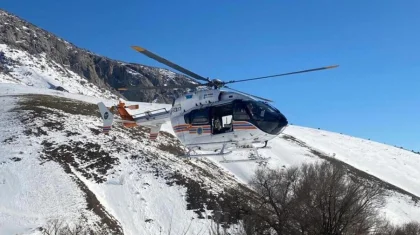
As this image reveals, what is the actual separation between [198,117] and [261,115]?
132 inches

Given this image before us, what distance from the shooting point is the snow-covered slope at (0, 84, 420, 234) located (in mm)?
28297

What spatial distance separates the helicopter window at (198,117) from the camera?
19906 mm

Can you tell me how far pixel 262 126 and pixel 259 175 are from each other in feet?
46.5

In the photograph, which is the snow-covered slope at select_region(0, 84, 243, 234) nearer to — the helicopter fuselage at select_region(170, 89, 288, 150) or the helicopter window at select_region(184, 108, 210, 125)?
the helicopter fuselage at select_region(170, 89, 288, 150)

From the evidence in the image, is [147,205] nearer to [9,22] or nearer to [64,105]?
[64,105]

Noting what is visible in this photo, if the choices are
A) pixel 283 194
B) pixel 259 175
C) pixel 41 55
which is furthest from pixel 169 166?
pixel 41 55

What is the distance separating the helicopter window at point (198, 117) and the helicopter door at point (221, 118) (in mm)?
354

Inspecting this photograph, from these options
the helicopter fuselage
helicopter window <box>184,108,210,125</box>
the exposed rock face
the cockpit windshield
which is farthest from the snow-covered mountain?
the exposed rock face

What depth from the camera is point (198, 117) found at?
20219 millimetres

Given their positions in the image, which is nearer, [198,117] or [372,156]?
[198,117]

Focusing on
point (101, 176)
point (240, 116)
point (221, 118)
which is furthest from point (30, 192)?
point (240, 116)

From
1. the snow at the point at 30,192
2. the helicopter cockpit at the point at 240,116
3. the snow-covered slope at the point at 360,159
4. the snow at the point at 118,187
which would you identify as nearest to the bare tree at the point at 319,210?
the snow at the point at 118,187

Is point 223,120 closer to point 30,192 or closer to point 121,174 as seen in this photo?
point 30,192

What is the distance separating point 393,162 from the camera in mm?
69375
